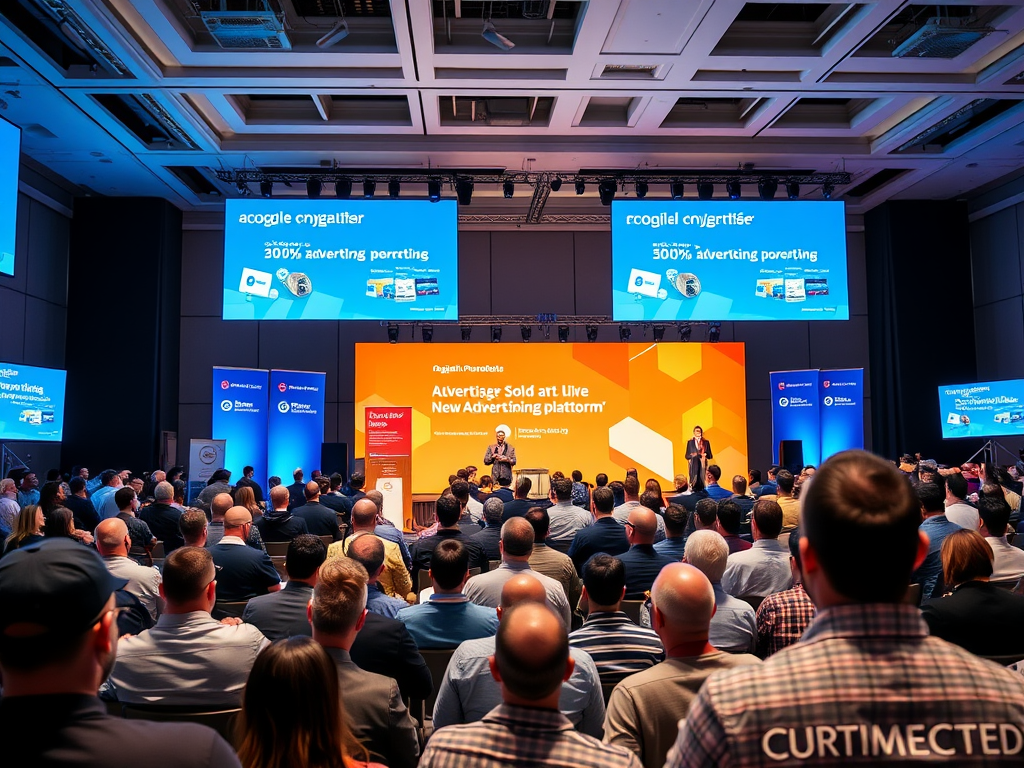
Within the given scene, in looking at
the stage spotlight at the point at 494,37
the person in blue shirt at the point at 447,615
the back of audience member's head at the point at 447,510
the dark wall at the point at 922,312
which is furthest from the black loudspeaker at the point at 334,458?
the person in blue shirt at the point at 447,615

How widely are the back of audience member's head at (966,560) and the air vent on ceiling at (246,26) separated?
7490mm

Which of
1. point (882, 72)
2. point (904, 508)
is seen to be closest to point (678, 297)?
point (882, 72)

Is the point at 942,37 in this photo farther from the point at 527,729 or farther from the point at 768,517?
the point at 527,729

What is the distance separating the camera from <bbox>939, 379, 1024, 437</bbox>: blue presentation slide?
12.0 meters

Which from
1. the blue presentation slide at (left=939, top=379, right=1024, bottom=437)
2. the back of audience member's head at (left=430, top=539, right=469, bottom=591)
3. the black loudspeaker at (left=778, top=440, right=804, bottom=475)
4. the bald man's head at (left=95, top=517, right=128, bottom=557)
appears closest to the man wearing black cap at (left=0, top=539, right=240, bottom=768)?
the back of audience member's head at (left=430, top=539, right=469, bottom=591)

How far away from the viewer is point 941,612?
10.3 ft

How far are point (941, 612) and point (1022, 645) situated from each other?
31 cm

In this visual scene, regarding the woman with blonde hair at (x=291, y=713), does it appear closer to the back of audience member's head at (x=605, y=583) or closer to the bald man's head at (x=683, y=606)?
the bald man's head at (x=683, y=606)

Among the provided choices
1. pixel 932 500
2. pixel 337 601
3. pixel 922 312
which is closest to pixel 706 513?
pixel 932 500

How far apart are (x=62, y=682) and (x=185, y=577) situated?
5.52 feet

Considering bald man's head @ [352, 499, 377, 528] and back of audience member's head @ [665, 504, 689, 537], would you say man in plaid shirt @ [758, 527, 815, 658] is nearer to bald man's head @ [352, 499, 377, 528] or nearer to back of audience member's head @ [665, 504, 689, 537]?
back of audience member's head @ [665, 504, 689, 537]

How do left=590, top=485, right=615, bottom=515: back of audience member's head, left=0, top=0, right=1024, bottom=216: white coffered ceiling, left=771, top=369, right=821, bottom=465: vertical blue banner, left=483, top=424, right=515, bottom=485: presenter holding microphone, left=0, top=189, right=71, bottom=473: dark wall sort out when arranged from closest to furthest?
left=590, top=485, right=615, bottom=515: back of audience member's head, left=0, top=0, right=1024, bottom=216: white coffered ceiling, left=483, top=424, right=515, bottom=485: presenter holding microphone, left=0, top=189, right=71, bottom=473: dark wall, left=771, top=369, right=821, bottom=465: vertical blue banner

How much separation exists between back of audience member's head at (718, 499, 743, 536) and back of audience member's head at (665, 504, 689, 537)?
246 mm

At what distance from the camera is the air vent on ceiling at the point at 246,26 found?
320 inches
